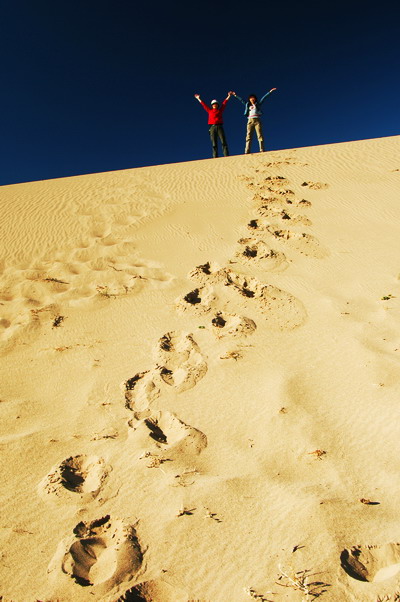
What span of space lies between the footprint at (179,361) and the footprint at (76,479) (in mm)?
904

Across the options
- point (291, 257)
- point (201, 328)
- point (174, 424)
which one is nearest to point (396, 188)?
point (291, 257)

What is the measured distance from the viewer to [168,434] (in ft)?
8.35

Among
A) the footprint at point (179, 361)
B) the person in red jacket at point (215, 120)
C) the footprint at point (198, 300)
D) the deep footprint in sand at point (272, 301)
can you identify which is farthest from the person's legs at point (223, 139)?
the footprint at point (179, 361)

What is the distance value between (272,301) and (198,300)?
35.3 inches

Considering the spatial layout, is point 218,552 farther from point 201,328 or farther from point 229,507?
point 201,328

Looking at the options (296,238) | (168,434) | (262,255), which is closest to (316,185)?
(296,238)

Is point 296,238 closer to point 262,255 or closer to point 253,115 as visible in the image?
point 262,255

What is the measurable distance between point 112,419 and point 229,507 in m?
1.16

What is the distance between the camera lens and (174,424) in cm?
260

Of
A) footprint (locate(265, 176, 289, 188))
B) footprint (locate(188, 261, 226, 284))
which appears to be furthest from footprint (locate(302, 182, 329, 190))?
footprint (locate(188, 261, 226, 284))

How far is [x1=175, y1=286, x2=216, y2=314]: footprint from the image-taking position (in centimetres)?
406

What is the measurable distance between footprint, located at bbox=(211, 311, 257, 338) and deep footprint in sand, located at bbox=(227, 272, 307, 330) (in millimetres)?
234

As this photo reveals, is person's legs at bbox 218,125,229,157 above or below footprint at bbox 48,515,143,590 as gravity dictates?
above

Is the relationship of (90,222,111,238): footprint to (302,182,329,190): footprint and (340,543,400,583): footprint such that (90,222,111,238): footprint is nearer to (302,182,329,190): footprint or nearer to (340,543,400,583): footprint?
(302,182,329,190): footprint
